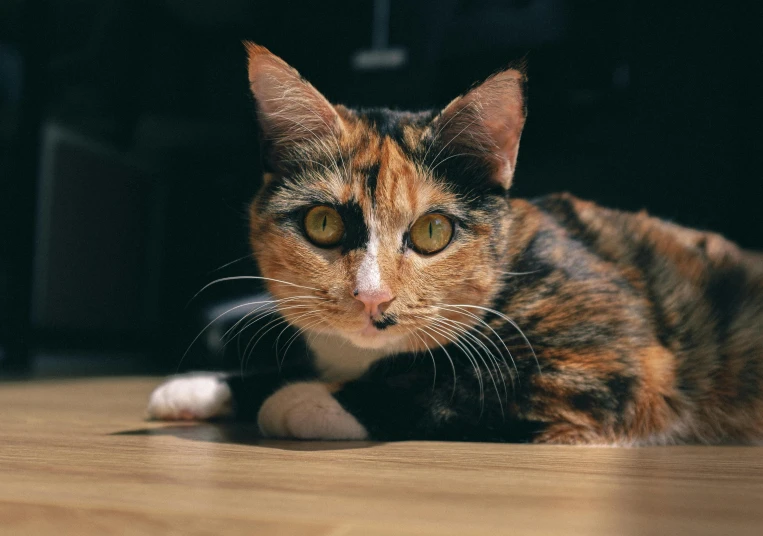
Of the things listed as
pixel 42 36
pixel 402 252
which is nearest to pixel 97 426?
pixel 402 252

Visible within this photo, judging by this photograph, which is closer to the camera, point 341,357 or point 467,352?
point 467,352

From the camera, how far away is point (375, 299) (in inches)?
38.8

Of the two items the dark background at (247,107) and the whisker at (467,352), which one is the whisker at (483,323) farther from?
the dark background at (247,107)

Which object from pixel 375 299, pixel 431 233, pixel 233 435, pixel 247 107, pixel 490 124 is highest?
pixel 247 107

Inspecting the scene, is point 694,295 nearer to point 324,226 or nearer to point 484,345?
point 484,345

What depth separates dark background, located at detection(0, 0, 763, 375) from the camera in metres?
2.22

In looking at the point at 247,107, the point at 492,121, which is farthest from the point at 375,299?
the point at 247,107

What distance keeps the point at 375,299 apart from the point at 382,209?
150 millimetres

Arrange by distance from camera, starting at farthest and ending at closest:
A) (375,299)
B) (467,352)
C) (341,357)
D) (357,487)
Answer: (341,357), (467,352), (375,299), (357,487)

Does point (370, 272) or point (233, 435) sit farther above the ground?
point (370, 272)

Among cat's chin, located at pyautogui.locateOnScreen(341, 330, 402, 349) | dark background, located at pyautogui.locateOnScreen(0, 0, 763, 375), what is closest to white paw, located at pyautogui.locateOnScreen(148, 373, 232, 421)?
cat's chin, located at pyautogui.locateOnScreen(341, 330, 402, 349)

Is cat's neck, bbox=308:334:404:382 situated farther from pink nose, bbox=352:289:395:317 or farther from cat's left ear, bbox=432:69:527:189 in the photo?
cat's left ear, bbox=432:69:527:189

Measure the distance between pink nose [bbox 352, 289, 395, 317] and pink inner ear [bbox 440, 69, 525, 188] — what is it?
0.30 metres

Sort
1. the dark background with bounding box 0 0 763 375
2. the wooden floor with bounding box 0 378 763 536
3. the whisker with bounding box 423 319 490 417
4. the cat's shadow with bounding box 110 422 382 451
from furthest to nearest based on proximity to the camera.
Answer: the dark background with bounding box 0 0 763 375 → the whisker with bounding box 423 319 490 417 → the cat's shadow with bounding box 110 422 382 451 → the wooden floor with bounding box 0 378 763 536
